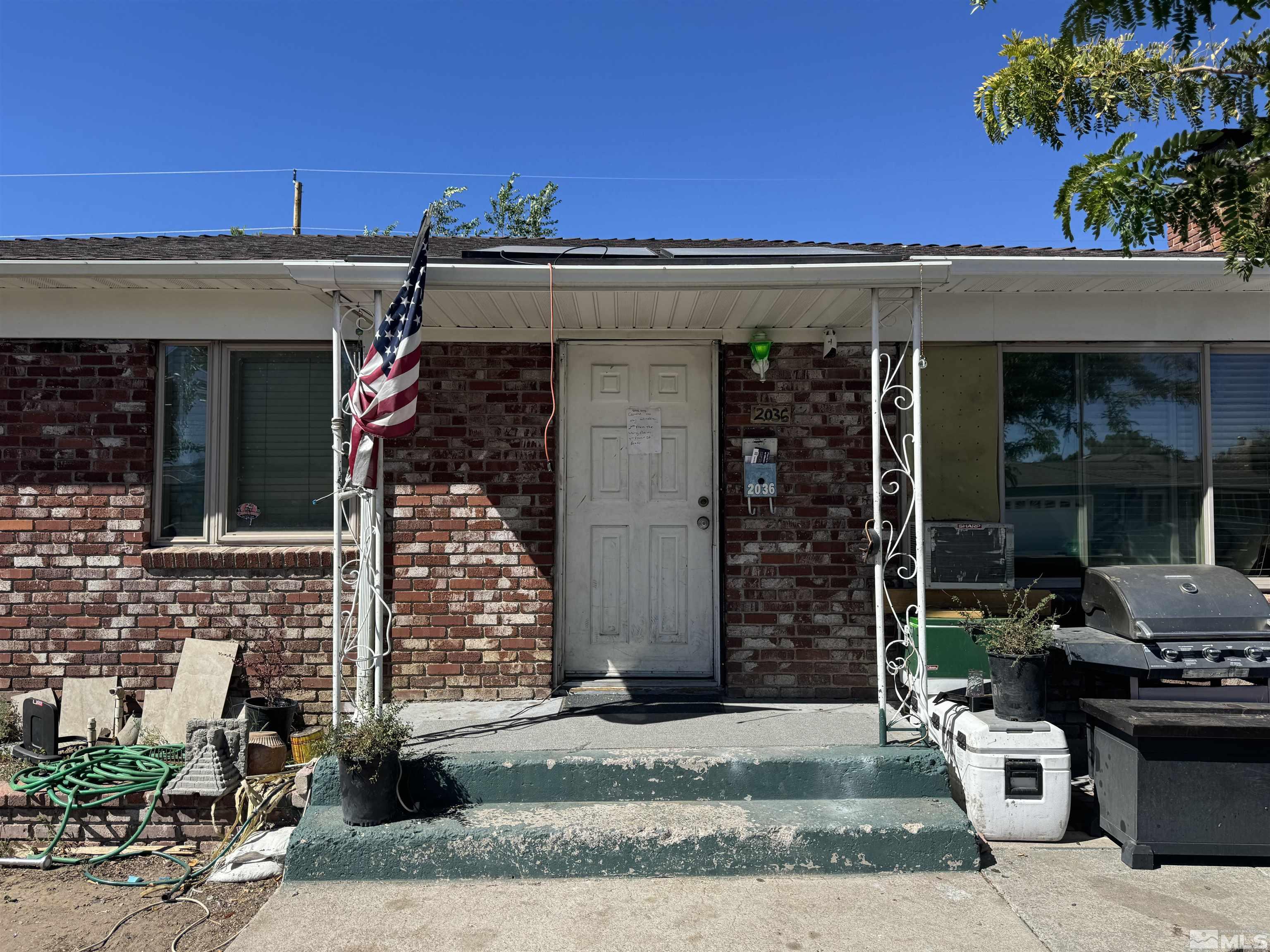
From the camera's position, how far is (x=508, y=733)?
4.38 meters

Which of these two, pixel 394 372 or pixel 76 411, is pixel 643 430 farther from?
pixel 76 411

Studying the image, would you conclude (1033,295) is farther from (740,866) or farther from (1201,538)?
(740,866)

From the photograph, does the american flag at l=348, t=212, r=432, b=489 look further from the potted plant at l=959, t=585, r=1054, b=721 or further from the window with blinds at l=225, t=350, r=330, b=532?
the potted plant at l=959, t=585, r=1054, b=721

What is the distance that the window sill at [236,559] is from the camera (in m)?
5.05

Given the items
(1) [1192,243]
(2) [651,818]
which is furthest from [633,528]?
(1) [1192,243]

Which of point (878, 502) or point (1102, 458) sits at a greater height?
point (1102, 458)

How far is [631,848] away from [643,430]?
262cm

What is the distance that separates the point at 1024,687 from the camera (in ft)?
13.1

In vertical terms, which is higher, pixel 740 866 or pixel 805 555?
pixel 805 555

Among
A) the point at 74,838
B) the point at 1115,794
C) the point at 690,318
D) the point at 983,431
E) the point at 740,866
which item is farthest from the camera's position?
the point at 983,431

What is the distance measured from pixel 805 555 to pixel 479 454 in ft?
7.19

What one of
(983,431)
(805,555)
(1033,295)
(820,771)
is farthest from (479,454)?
(1033,295)

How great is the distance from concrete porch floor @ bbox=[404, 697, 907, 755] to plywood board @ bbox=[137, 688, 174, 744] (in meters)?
1.47

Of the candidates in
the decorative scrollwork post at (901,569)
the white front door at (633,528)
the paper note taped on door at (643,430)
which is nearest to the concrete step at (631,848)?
the decorative scrollwork post at (901,569)
